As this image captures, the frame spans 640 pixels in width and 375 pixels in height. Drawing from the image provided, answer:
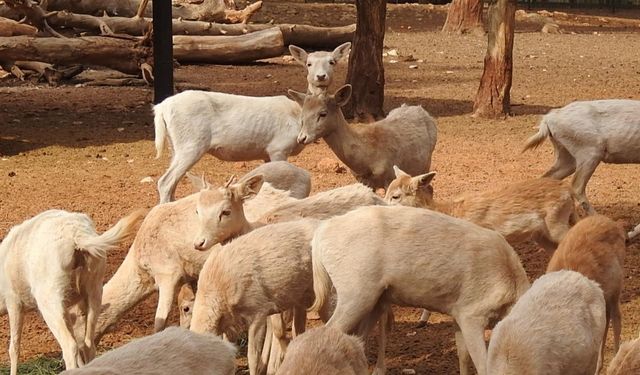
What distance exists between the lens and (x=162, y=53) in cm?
1588

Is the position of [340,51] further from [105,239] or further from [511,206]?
[105,239]

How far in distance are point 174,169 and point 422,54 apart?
45.5 ft

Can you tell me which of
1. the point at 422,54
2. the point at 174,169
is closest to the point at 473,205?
the point at 174,169

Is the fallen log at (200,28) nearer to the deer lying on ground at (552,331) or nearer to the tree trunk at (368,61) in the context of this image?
the tree trunk at (368,61)

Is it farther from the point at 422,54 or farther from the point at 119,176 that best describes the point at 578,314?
the point at 422,54

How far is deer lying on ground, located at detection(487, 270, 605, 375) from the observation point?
5.57 m

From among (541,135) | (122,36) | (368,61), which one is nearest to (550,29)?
(368,61)

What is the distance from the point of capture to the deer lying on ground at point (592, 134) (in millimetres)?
10562

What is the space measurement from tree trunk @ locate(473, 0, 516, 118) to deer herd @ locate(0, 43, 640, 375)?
793 centimetres

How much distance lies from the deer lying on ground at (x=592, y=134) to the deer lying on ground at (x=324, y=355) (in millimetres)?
5603

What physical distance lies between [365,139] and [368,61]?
631cm

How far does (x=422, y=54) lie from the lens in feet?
78.3

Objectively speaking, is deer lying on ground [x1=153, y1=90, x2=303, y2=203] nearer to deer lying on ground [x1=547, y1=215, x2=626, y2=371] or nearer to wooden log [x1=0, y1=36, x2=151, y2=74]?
deer lying on ground [x1=547, y1=215, x2=626, y2=371]

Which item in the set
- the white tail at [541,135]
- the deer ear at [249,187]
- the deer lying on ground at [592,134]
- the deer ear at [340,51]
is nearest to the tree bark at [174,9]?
the deer ear at [340,51]
